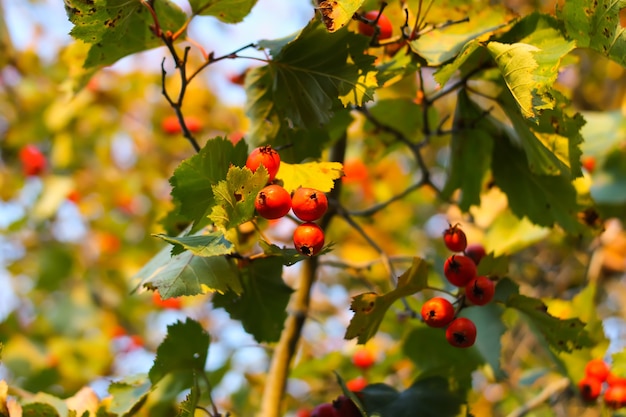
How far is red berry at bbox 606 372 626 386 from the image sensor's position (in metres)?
1.68

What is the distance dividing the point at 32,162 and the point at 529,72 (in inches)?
138

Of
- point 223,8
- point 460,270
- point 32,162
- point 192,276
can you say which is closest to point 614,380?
point 460,270

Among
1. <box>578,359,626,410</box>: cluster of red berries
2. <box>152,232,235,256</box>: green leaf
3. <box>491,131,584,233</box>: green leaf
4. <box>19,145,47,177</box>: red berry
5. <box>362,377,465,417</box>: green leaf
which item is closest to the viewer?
<box>152,232,235,256</box>: green leaf

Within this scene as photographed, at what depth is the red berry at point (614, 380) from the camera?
66.2 inches

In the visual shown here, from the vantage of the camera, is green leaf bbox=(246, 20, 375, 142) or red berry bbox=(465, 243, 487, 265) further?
red berry bbox=(465, 243, 487, 265)

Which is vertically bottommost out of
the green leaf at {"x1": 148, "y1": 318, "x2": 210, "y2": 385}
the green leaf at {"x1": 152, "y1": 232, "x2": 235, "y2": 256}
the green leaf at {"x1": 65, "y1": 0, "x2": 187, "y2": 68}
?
the green leaf at {"x1": 148, "y1": 318, "x2": 210, "y2": 385}

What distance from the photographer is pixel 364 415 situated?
1199mm

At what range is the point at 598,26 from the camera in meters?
1.23

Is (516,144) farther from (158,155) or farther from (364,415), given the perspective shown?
(158,155)

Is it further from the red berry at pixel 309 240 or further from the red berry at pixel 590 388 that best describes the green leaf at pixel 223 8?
the red berry at pixel 590 388

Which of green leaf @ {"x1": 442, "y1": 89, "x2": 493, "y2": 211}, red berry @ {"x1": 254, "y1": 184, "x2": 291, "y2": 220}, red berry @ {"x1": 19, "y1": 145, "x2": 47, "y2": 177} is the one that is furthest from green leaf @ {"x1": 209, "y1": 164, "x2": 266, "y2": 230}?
red berry @ {"x1": 19, "y1": 145, "x2": 47, "y2": 177}

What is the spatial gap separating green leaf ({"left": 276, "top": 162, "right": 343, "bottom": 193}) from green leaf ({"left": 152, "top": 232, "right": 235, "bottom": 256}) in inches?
6.6

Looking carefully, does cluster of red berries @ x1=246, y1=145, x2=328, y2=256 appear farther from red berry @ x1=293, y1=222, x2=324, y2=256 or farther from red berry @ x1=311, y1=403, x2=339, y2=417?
red berry @ x1=311, y1=403, x2=339, y2=417

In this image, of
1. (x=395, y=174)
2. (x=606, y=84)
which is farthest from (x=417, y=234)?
(x=606, y=84)
